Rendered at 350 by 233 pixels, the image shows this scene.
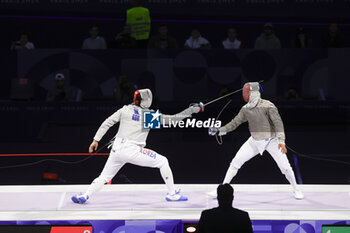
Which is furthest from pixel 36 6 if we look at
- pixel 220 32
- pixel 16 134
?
pixel 220 32

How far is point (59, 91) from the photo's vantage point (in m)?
6.82

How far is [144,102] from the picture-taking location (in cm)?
623

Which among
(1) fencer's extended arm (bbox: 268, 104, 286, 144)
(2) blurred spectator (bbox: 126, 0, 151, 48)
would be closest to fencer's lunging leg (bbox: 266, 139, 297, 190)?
(1) fencer's extended arm (bbox: 268, 104, 286, 144)

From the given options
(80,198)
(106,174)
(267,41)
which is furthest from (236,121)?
(80,198)

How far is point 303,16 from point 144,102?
2.01m

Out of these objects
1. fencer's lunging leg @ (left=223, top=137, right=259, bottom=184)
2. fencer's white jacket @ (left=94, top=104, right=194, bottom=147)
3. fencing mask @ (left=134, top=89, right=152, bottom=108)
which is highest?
fencing mask @ (left=134, top=89, right=152, bottom=108)

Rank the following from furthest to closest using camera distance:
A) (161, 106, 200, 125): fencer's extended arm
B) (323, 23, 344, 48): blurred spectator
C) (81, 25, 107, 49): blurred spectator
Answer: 1. (81, 25, 107, 49): blurred spectator
2. (323, 23, 344, 48): blurred spectator
3. (161, 106, 200, 125): fencer's extended arm

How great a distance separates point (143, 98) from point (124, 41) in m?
1.04

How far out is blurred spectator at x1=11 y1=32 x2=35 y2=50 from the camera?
683 cm

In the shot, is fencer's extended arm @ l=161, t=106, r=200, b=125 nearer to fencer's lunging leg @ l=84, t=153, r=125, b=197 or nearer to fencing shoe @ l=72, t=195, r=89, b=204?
fencer's lunging leg @ l=84, t=153, r=125, b=197

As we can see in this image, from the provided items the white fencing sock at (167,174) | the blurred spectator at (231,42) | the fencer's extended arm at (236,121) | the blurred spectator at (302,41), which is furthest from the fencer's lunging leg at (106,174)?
the blurred spectator at (302,41)

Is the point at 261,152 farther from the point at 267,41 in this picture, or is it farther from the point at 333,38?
the point at 333,38

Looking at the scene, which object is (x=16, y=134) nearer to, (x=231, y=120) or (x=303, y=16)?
(x=231, y=120)

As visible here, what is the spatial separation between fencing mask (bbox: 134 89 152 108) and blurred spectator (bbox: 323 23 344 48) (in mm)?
2114
